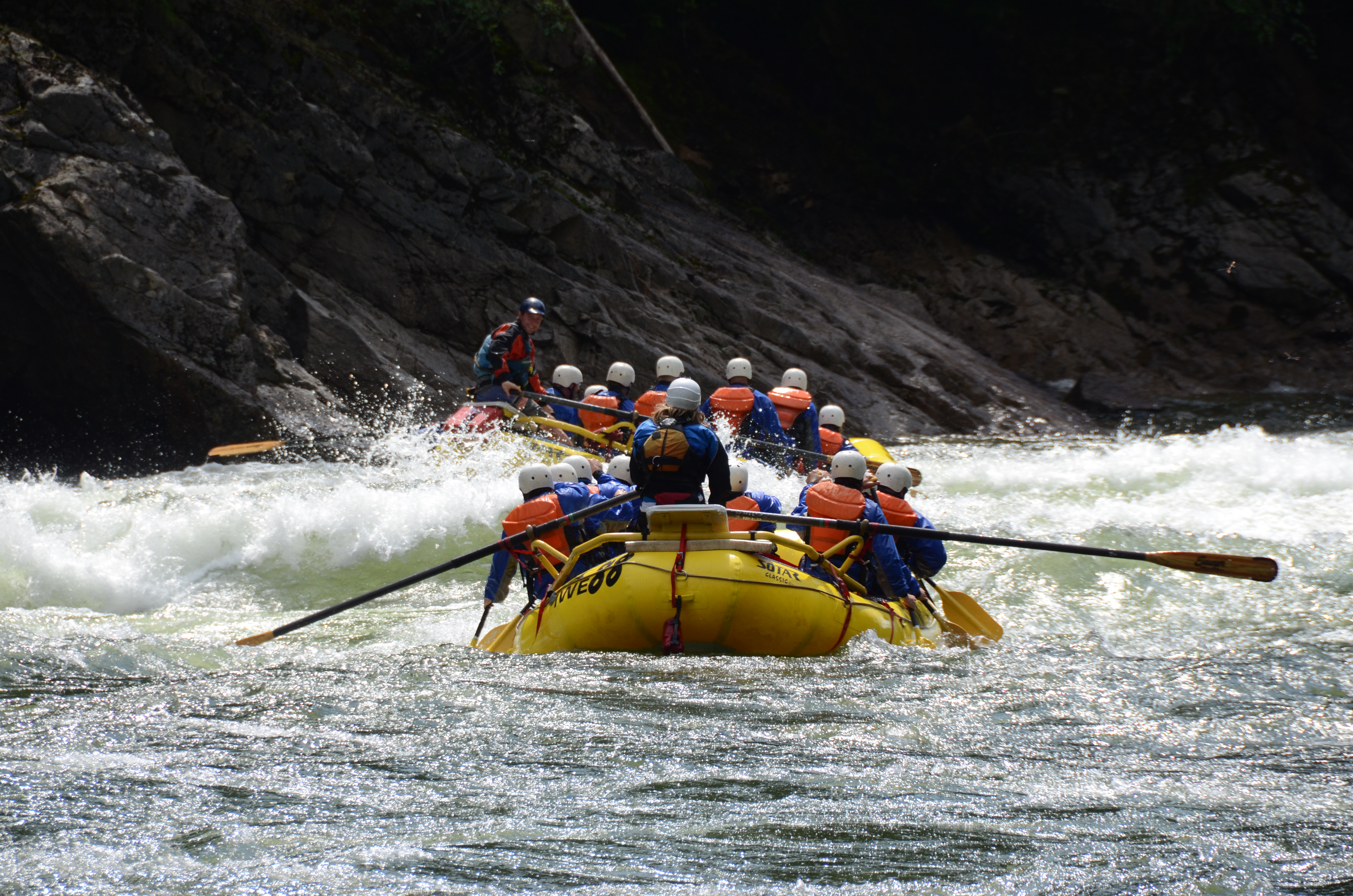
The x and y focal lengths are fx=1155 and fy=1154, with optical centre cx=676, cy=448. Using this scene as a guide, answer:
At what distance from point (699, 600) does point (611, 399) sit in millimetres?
6244

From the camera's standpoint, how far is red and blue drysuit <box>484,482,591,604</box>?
689cm

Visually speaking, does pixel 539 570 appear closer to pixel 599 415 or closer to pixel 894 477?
pixel 894 477

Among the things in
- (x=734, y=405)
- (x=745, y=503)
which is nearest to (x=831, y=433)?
(x=734, y=405)

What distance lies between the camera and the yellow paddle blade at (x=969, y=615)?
23.3 ft

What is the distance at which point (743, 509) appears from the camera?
23.8 feet

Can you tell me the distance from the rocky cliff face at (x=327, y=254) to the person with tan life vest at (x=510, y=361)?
287 centimetres

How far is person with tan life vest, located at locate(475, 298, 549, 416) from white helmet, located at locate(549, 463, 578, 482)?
4124mm

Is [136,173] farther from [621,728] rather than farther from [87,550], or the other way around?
[621,728]

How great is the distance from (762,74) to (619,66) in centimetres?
318

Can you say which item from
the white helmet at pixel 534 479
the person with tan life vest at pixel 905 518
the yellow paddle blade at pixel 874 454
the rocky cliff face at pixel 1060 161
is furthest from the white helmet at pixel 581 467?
the rocky cliff face at pixel 1060 161

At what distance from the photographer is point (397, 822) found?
11.6 ft

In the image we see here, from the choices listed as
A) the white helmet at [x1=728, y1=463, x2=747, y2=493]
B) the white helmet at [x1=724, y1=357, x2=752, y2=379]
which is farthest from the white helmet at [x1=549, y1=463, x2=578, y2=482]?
the white helmet at [x1=724, y1=357, x2=752, y2=379]

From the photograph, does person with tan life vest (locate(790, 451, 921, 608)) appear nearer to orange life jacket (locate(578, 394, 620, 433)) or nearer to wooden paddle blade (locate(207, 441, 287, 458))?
orange life jacket (locate(578, 394, 620, 433))

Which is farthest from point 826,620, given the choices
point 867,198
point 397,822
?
point 867,198
